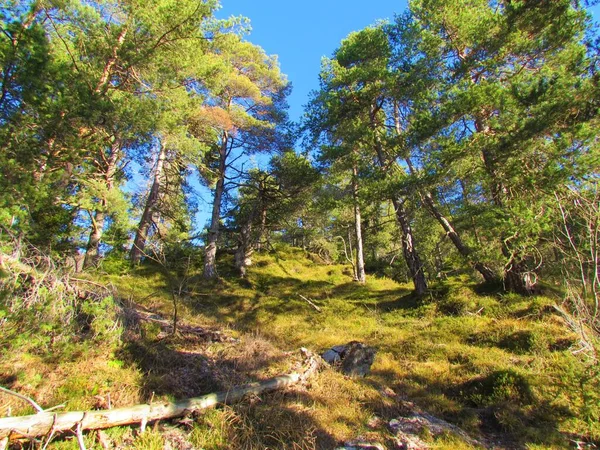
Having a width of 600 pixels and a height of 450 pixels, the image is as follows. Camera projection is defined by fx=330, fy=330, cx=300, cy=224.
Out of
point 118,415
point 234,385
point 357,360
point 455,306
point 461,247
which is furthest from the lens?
point 461,247

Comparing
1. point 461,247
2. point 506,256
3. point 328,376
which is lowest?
point 328,376

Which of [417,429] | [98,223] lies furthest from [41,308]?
[98,223]

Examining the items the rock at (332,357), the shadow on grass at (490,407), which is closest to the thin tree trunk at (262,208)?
the rock at (332,357)

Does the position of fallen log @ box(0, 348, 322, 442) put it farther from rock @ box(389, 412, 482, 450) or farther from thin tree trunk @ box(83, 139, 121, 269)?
thin tree trunk @ box(83, 139, 121, 269)

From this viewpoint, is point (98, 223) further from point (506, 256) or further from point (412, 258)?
point (506, 256)

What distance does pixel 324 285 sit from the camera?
16.0m

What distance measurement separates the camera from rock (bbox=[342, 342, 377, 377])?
A: 705 cm

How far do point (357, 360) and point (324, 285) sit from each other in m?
8.80

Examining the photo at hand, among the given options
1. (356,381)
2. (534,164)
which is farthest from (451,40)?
(356,381)

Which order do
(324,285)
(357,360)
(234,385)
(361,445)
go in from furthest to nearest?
(324,285), (357,360), (234,385), (361,445)

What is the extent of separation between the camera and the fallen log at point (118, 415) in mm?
3564

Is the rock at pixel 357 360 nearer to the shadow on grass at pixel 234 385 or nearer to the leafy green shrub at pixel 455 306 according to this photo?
the shadow on grass at pixel 234 385

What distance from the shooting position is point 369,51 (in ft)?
40.5

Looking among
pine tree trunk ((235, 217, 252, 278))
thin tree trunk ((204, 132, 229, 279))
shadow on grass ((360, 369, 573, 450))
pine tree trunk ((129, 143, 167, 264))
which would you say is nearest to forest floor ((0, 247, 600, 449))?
shadow on grass ((360, 369, 573, 450))
